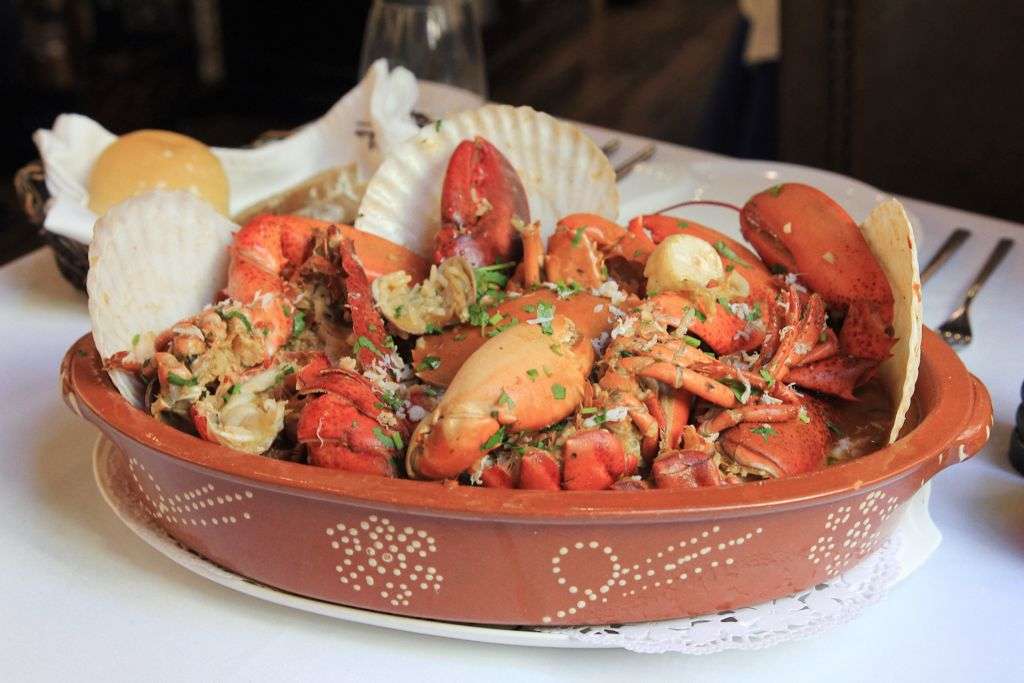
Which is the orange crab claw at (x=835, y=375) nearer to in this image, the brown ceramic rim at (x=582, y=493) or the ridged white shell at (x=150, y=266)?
the brown ceramic rim at (x=582, y=493)

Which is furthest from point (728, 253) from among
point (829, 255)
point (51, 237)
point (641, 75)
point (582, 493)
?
point (641, 75)

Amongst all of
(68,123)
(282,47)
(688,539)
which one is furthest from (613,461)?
(282,47)

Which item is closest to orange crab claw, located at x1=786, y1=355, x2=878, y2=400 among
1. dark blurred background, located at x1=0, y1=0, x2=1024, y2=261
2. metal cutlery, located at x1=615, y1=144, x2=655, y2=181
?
metal cutlery, located at x1=615, y1=144, x2=655, y2=181

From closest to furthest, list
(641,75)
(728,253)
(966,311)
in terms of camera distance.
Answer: (728,253)
(966,311)
(641,75)

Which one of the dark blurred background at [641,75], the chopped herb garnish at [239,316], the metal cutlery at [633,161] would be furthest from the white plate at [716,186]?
the dark blurred background at [641,75]

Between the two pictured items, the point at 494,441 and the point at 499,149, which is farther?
the point at 499,149

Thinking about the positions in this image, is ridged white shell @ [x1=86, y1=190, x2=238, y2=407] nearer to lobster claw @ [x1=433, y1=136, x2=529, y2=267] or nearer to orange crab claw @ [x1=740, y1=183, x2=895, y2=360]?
lobster claw @ [x1=433, y1=136, x2=529, y2=267]

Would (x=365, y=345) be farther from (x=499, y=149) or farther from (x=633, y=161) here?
(x=633, y=161)
